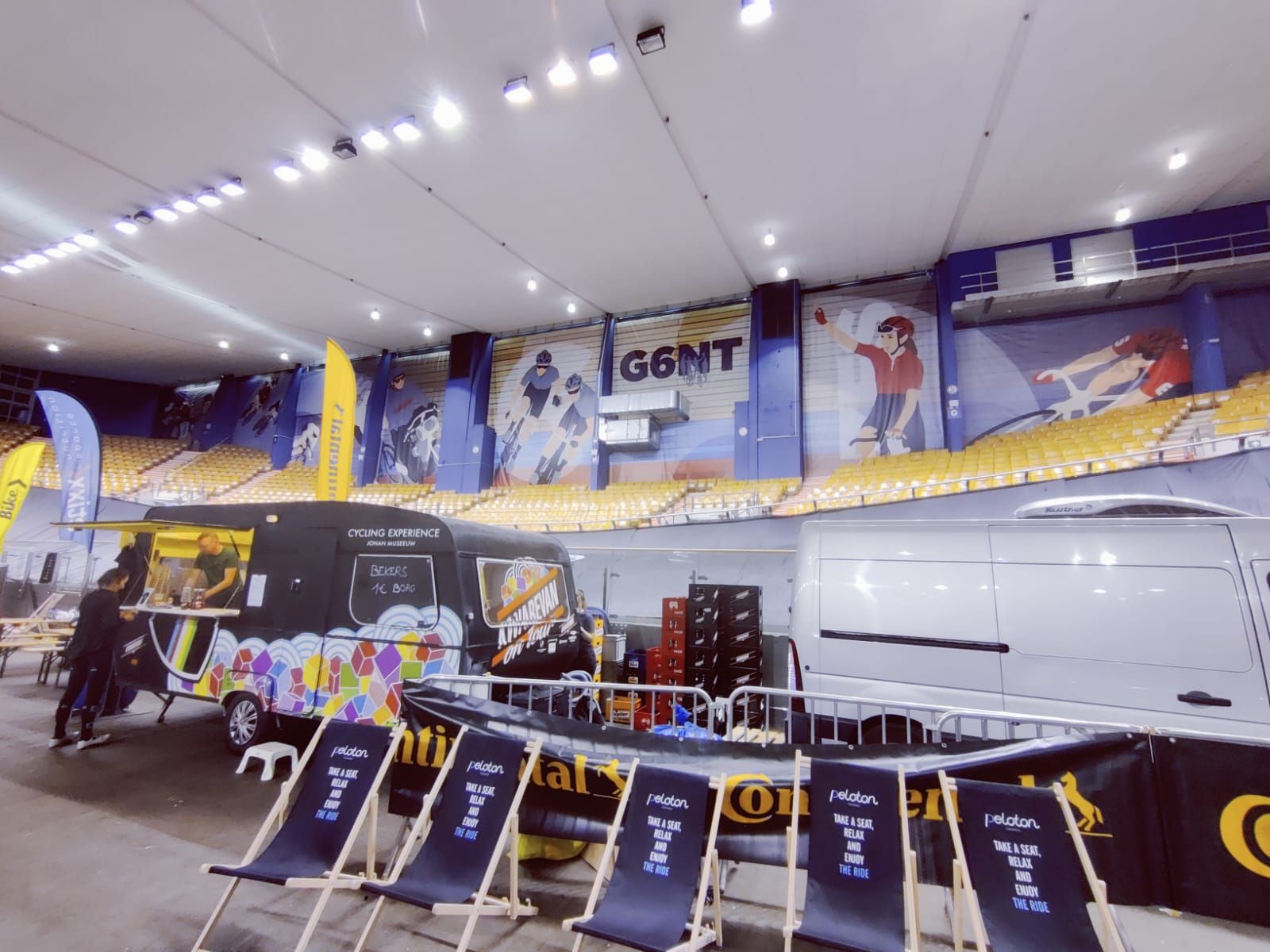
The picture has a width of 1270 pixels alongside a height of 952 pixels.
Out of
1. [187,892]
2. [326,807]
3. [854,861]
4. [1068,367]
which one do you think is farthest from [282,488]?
[1068,367]

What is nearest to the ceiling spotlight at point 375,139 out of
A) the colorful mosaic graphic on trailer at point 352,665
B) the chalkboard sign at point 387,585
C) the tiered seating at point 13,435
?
the chalkboard sign at point 387,585

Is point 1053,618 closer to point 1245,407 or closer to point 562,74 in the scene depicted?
point 1245,407

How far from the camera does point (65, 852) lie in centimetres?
348

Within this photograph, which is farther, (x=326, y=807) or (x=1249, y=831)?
(x=326, y=807)

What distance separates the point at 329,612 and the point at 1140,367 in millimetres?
13786

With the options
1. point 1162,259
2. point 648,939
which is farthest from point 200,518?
point 1162,259

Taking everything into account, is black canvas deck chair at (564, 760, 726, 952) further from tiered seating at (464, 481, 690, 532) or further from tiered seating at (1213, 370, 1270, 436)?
tiered seating at (1213, 370, 1270, 436)

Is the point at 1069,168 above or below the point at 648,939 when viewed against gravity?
above

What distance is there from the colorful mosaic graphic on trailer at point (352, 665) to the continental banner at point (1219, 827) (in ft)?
14.4

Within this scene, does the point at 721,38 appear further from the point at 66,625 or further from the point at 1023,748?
the point at 66,625

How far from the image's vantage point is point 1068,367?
11180mm

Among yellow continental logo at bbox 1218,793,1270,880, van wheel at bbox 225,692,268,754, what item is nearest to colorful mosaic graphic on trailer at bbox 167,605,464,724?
van wheel at bbox 225,692,268,754

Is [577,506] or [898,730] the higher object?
[577,506]

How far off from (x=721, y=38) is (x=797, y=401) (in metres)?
7.28
